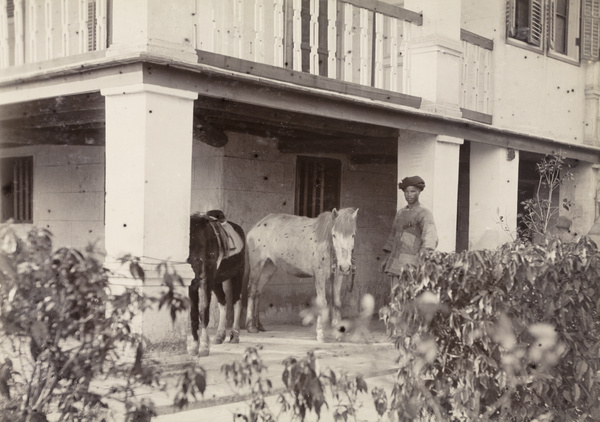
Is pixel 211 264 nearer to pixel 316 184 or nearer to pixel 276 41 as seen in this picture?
pixel 276 41

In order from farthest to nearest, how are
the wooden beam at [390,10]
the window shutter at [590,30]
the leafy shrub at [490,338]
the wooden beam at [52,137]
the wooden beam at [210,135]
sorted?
the window shutter at [590,30]
the wooden beam at [52,137]
the wooden beam at [210,135]
the wooden beam at [390,10]
the leafy shrub at [490,338]

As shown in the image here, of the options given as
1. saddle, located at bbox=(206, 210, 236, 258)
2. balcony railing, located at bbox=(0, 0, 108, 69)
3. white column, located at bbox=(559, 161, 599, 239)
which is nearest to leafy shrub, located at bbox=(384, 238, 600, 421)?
saddle, located at bbox=(206, 210, 236, 258)

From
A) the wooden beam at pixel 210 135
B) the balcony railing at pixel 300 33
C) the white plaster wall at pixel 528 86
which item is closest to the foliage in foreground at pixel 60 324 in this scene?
the balcony railing at pixel 300 33

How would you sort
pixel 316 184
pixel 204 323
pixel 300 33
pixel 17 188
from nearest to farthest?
pixel 204 323, pixel 300 33, pixel 316 184, pixel 17 188

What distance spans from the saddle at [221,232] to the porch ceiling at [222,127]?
1194 mm

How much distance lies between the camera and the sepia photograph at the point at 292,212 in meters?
3.86

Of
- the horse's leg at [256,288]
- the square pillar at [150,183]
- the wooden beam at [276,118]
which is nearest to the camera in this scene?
the square pillar at [150,183]

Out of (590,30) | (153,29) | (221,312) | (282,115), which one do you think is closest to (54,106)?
(153,29)

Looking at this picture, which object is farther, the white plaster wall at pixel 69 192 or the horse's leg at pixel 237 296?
the white plaster wall at pixel 69 192

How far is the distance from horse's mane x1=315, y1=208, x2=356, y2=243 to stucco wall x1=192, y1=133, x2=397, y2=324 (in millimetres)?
1439

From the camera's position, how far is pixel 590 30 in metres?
13.9

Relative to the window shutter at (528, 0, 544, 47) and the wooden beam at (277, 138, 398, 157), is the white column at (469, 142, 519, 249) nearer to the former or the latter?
the wooden beam at (277, 138, 398, 157)

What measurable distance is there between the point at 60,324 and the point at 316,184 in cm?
911

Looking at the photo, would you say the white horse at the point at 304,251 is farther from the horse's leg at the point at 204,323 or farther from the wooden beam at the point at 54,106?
the wooden beam at the point at 54,106
